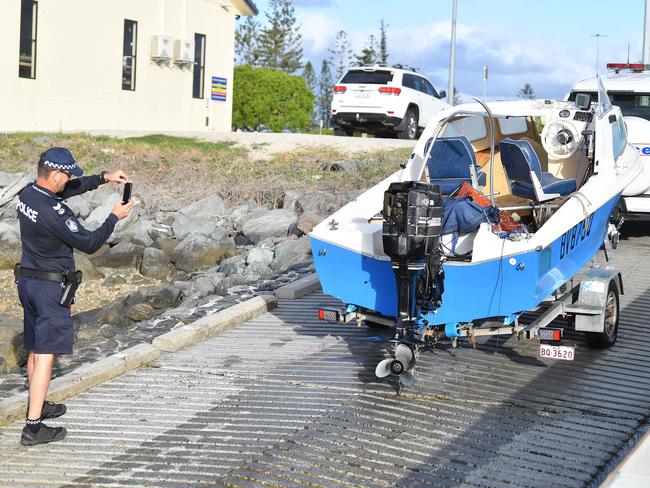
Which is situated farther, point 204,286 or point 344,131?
point 344,131

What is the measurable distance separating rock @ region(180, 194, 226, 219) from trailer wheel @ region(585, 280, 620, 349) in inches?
417

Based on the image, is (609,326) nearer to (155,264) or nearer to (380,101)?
(155,264)

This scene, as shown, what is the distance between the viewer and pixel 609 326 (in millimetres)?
9266

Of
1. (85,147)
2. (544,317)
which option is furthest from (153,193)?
(544,317)

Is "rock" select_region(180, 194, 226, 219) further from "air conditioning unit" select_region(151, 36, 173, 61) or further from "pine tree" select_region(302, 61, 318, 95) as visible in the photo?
"pine tree" select_region(302, 61, 318, 95)

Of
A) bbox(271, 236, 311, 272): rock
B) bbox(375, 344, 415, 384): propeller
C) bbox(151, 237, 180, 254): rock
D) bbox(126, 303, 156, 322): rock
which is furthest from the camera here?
bbox(151, 237, 180, 254): rock

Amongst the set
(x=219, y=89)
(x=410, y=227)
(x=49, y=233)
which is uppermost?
(x=219, y=89)

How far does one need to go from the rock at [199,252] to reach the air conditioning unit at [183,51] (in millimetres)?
15625

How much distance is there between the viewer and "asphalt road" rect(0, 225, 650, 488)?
6398mm

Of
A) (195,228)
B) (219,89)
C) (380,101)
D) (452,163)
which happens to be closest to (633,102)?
(452,163)

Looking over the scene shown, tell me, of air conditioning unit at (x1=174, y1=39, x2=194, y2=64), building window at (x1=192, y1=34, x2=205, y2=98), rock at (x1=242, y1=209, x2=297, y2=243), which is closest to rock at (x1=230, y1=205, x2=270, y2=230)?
rock at (x1=242, y1=209, x2=297, y2=243)

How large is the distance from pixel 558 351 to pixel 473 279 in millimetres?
872

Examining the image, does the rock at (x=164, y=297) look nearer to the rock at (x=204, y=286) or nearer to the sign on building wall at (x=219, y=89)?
the rock at (x=204, y=286)

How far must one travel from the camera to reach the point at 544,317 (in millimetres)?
8375
